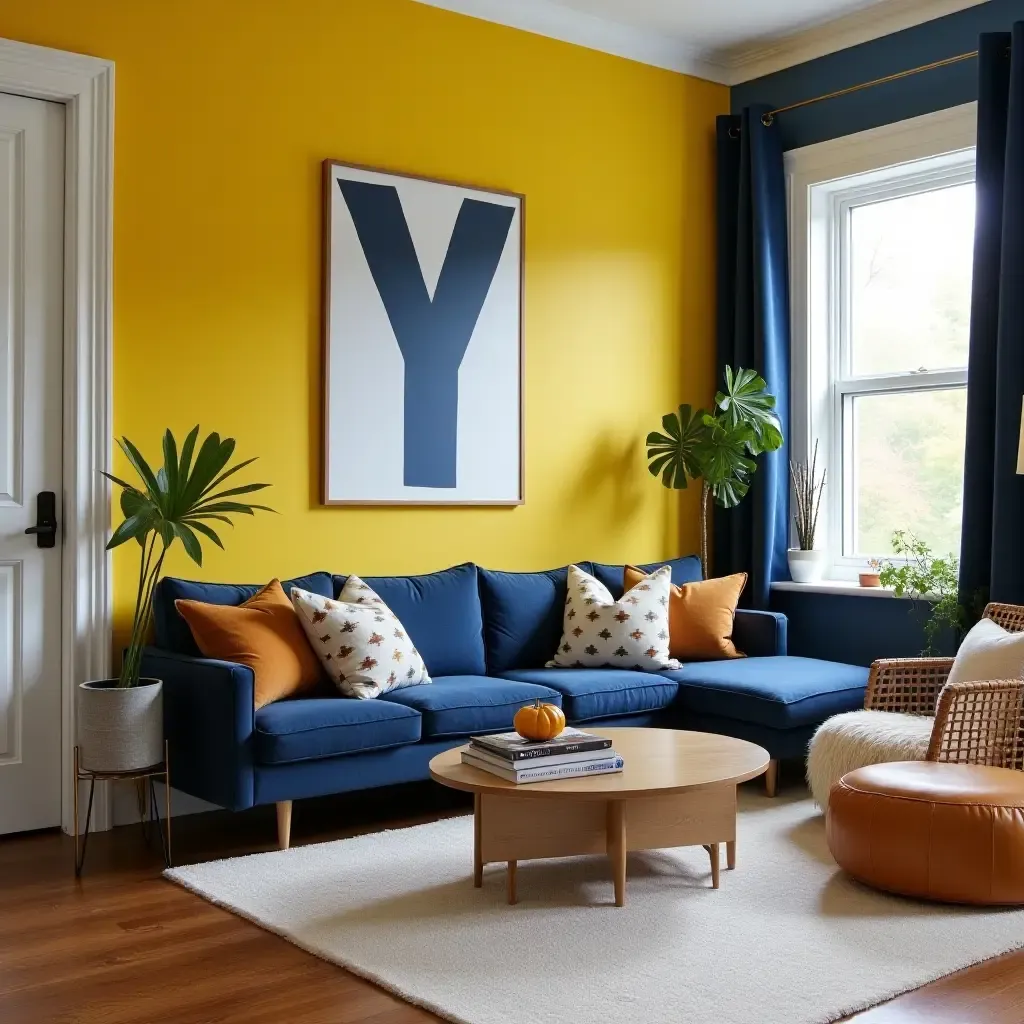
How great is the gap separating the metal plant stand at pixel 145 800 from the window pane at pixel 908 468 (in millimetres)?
3214

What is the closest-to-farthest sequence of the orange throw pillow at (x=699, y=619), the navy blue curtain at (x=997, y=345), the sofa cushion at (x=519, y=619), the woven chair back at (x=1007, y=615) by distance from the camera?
the woven chair back at (x=1007, y=615) < the navy blue curtain at (x=997, y=345) < the sofa cushion at (x=519, y=619) < the orange throw pillow at (x=699, y=619)

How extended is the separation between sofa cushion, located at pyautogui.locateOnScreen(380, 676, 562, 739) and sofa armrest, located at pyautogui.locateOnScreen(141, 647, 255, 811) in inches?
23.6

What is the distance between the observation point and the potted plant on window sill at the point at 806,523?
18.5 ft

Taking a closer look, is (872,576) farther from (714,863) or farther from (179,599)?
(179,599)

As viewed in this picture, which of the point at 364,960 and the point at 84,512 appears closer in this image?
the point at 364,960

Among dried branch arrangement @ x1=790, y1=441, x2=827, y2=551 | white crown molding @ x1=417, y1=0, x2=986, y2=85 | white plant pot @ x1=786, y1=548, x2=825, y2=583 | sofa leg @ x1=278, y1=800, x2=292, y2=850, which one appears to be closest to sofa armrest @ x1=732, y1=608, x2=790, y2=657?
white plant pot @ x1=786, y1=548, x2=825, y2=583

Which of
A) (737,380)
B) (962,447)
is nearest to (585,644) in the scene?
(737,380)

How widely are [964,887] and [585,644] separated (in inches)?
76.0

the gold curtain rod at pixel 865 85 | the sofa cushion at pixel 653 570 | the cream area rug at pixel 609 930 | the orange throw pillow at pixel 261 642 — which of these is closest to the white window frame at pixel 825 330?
the gold curtain rod at pixel 865 85

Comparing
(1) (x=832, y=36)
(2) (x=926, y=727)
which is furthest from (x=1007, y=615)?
(1) (x=832, y=36)

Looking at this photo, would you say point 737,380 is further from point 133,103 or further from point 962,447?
point 133,103

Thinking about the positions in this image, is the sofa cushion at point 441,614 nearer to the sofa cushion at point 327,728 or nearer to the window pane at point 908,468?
the sofa cushion at point 327,728

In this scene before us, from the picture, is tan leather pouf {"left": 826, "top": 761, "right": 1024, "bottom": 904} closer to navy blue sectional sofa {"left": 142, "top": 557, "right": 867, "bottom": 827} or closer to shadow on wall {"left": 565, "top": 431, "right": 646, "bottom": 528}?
navy blue sectional sofa {"left": 142, "top": 557, "right": 867, "bottom": 827}

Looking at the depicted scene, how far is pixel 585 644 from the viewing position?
491 cm
